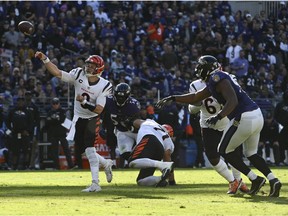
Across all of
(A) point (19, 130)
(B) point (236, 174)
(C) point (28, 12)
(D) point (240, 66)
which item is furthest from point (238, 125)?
(D) point (240, 66)

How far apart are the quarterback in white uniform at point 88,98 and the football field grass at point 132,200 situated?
65cm

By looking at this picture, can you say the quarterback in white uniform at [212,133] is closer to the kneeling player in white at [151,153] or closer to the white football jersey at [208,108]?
the white football jersey at [208,108]

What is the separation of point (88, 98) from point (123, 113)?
1.49m

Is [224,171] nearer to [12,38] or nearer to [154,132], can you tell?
[154,132]

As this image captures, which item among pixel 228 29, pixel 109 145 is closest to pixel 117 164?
pixel 109 145

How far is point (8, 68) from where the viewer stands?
898 inches

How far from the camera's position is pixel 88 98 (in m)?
12.8

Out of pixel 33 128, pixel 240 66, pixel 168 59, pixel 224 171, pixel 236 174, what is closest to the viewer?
pixel 236 174

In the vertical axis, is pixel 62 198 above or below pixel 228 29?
below

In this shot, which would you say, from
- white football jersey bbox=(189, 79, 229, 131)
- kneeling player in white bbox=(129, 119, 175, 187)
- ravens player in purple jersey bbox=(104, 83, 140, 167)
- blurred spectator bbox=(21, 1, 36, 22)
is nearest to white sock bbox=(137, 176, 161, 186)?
kneeling player in white bbox=(129, 119, 175, 187)

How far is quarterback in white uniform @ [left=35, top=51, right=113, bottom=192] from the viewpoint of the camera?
12453 mm

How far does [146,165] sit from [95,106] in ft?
4.77

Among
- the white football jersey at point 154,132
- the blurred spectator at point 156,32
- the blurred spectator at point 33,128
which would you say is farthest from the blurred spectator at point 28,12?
the white football jersey at point 154,132

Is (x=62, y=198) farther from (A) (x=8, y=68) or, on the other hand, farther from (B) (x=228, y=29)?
(B) (x=228, y=29)
